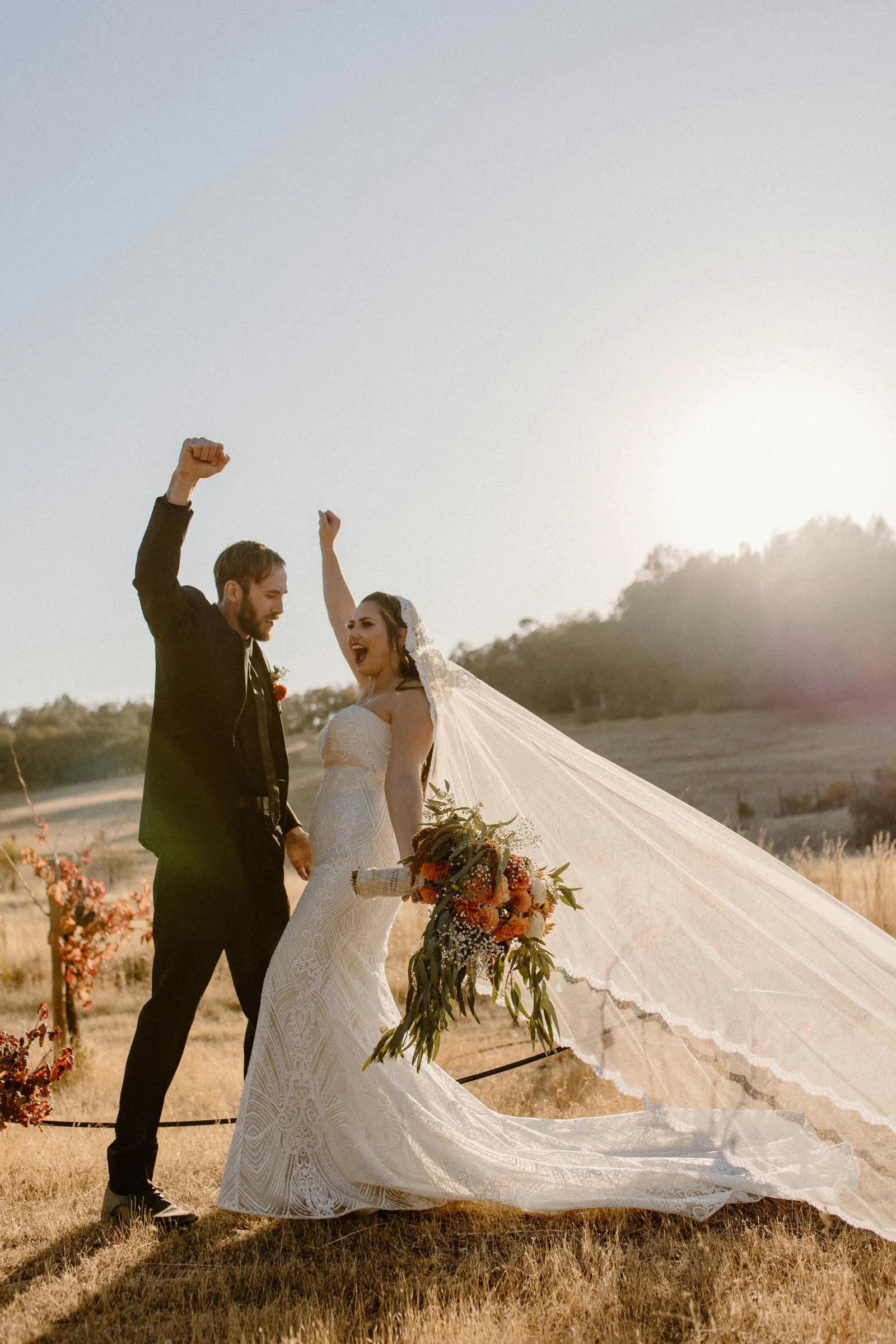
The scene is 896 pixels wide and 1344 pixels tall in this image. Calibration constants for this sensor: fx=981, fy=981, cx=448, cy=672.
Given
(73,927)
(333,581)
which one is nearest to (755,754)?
(73,927)

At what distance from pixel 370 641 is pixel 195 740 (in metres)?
0.81

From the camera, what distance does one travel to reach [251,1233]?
144 inches

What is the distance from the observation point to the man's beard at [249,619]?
13.4ft

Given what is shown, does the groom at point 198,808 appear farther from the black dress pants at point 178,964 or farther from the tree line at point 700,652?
the tree line at point 700,652

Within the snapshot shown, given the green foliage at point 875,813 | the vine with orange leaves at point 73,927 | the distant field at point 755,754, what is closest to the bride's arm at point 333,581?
the vine with orange leaves at point 73,927

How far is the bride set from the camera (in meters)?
3.64

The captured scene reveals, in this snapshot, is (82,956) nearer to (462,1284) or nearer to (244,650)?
(244,650)

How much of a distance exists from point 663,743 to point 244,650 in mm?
36021

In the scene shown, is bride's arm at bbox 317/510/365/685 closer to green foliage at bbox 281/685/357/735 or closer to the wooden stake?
the wooden stake

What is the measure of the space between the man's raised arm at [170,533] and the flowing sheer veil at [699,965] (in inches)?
37.6

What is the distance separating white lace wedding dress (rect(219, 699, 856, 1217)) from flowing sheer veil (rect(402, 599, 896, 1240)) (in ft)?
0.20

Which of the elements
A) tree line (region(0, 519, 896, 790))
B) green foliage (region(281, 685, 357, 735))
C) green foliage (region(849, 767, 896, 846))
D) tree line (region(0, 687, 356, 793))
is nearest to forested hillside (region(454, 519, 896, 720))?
tree line (region(0, 519, 896, 790))

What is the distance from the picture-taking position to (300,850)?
4234 millimetres

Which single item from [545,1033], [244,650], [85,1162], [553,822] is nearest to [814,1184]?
[545,1033]
